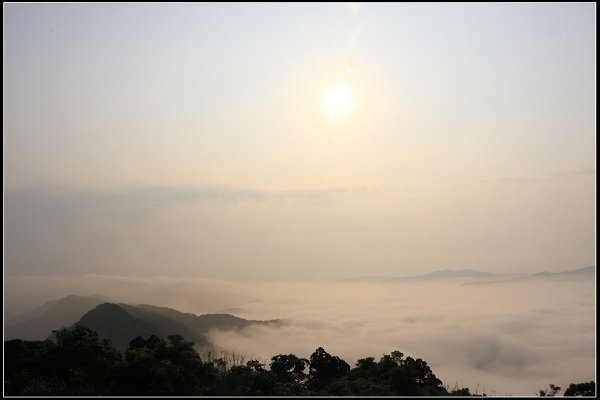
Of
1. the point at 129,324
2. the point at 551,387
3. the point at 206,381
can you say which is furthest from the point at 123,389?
the point at 129,324

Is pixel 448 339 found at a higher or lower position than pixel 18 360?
lower

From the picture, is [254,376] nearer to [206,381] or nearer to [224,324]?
[206,381]

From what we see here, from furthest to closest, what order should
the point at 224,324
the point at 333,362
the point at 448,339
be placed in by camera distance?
the point at 224,324
the point at 448,339
the point at 333,362

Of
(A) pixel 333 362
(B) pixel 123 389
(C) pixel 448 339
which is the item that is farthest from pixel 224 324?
(B) pixel 123 389

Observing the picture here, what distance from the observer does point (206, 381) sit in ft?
92.4

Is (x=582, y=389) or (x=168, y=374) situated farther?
(x=582, y=389)

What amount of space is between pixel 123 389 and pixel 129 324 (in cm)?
7765

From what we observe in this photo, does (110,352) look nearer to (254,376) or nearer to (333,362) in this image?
(254,376)

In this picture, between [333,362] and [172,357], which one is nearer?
[172,357]

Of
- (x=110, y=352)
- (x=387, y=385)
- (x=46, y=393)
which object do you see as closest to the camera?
(x=46, y=393)

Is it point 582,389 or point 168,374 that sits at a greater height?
point 168,374

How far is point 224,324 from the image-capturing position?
418ft

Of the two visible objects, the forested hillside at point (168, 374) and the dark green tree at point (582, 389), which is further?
the dark green tree at point (582, 389)

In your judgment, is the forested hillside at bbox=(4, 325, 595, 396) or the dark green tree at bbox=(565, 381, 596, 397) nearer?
the forested hillside at bbox=(4, 325, 595, 396)
